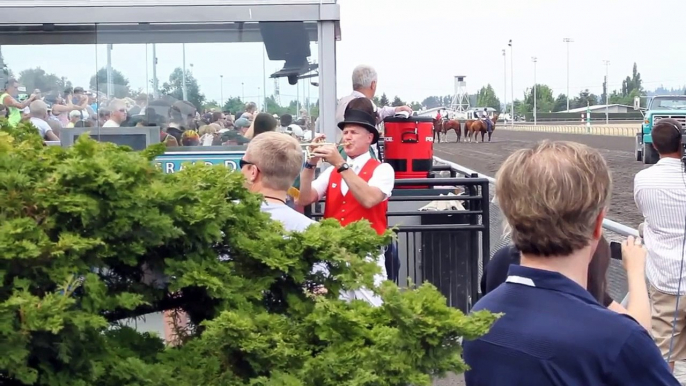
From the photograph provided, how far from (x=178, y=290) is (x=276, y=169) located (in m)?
1.90

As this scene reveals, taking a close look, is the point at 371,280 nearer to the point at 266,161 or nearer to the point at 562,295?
the point at 562,295

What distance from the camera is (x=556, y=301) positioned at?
209 centimetres

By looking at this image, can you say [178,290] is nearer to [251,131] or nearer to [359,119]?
[359,119]

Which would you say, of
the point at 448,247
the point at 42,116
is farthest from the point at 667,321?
the point at 42,116

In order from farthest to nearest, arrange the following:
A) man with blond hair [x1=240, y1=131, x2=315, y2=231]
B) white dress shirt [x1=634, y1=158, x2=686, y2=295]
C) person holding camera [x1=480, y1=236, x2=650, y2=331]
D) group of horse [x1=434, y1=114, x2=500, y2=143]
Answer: group of horse [x1=434, y1=114, x2=500, y2=143] → white dress shirt [x1=634, y1=158, x2=686, y2=295] → man with blond hair [x1=240, y1=131, x2=315, y2=231] → person holding camera [x1=480, y1=236, x2=650, y2=331]

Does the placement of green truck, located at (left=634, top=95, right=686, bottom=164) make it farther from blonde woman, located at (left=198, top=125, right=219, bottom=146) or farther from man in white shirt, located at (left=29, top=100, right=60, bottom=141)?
man in white shirt, located at (left=29, top=100, right=60, bottom=141)

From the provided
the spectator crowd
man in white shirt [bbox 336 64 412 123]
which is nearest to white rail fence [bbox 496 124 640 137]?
man in white shirt [bbox 336 64 412 123]

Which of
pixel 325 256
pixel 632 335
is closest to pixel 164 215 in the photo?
pixel 325 256

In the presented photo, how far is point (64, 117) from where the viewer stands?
783 cm

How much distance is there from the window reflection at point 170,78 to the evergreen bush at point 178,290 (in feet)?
17.8

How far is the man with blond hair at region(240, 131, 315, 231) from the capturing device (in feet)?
13.2

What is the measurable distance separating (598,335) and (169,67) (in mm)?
6316

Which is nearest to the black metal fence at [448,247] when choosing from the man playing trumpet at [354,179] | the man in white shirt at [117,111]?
the man playing trumpet at [354,179]

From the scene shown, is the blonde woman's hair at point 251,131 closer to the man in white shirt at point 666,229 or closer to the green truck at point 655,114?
the man in white shirt at point 666,229
